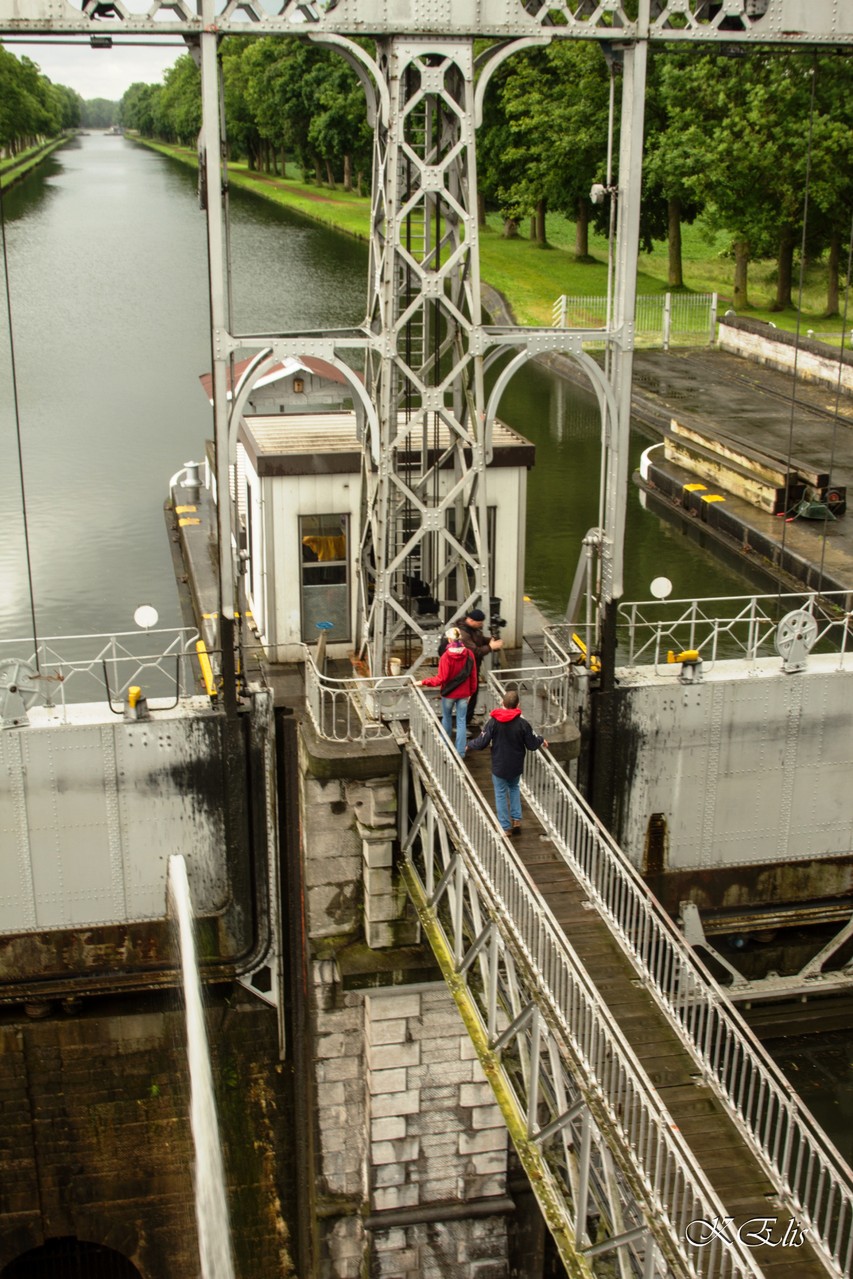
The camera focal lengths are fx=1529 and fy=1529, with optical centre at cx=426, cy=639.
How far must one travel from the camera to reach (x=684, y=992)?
497 inches

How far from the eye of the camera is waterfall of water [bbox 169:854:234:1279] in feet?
52.9

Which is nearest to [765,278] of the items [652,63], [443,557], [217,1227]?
[652,63]

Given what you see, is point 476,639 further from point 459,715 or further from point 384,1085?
point 384,1085

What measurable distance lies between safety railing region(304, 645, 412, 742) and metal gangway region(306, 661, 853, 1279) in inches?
5.3

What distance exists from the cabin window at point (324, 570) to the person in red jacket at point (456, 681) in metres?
3.44

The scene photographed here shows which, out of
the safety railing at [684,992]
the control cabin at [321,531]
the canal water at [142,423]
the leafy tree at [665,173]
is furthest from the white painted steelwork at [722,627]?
the leafy tree at [665,173]

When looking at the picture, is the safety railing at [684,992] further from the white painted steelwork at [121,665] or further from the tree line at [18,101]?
the tree line at [18,101]

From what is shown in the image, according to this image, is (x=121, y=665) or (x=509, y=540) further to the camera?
(x=121, y=665)

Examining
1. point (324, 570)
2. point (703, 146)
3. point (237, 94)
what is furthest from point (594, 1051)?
point (237, 94)

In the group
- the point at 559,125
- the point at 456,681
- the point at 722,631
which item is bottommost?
the point at 722,631

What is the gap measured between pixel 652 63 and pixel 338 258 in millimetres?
19980

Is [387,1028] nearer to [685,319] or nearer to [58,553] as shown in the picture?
[58,553]

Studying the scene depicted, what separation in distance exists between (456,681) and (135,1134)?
661 centimetres

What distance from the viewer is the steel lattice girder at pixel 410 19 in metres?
15.2
